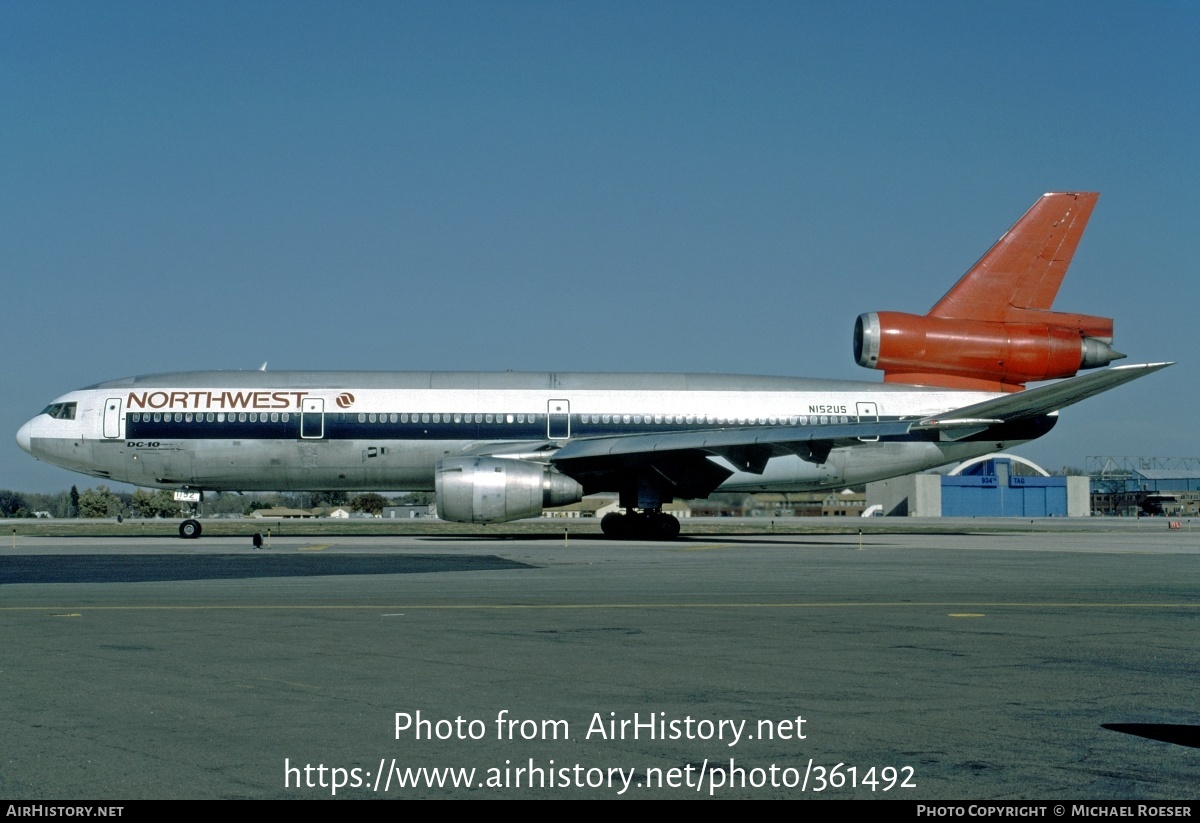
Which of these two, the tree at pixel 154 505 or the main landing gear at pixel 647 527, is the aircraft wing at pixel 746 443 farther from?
the tree at pixel 154 505

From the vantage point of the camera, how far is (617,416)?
1177 inches

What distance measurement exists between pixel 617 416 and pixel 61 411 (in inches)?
558

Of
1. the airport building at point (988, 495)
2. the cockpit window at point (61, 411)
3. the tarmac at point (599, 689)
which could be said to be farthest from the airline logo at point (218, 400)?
the airport building at point (988, 495)

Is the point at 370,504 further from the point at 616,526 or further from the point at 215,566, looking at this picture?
the point at 215,566

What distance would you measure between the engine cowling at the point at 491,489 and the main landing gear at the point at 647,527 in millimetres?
3301

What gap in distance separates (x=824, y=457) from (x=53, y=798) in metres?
23.4

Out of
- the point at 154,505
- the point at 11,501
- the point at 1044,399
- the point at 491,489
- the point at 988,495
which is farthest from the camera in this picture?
the point at 11,501

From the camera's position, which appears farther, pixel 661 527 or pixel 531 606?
pixel 661 527

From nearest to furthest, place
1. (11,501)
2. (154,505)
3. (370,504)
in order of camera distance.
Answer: (154,505) → (370,504) → (11,501)

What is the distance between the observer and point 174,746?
19.2 feet

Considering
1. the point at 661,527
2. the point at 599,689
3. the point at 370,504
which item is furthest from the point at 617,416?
the point at 370,504

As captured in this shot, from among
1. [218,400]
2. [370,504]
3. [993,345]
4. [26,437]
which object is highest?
[993,345]

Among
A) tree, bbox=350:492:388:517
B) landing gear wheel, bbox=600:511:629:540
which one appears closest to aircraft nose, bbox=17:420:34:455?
landing gear wheel, bbox=600:511:629:540
